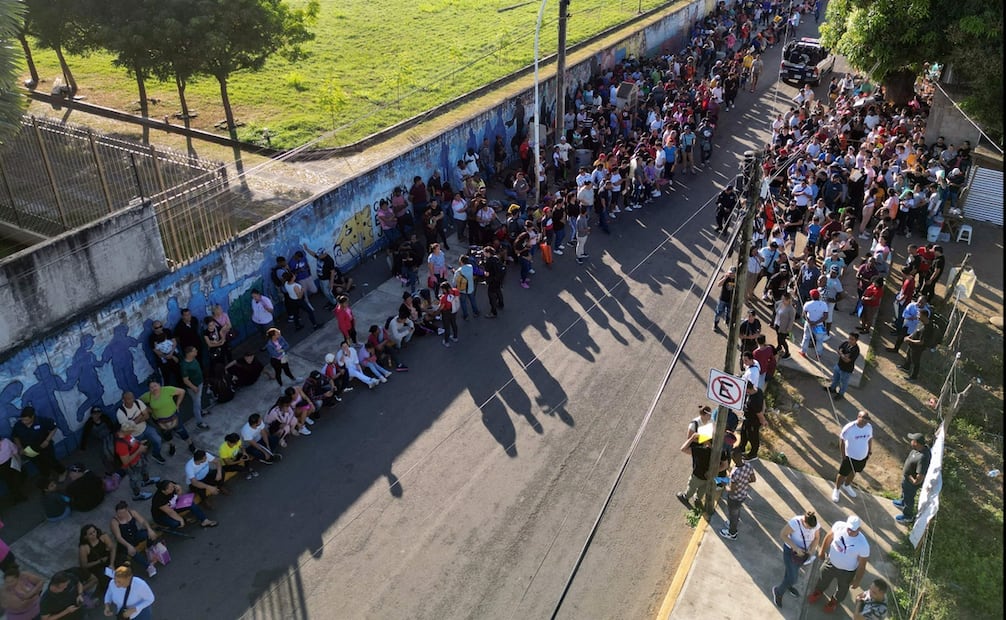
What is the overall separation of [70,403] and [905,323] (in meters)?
14.3

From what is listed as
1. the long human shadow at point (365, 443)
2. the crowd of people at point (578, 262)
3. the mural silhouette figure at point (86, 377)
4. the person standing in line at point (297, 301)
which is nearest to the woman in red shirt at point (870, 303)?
the crowd of people at point (578, 262)

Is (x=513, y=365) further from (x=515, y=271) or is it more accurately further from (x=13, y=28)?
(x=13, y=28)

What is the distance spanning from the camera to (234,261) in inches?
567

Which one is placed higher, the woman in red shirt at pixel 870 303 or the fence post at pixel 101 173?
the fence post at pixel 101 173

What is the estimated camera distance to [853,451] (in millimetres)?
11234

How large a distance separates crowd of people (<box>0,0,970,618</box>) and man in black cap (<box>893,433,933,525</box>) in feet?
0.11

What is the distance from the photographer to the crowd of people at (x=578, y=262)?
10.6m

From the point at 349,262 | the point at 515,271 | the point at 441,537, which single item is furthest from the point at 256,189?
the point at 441,537

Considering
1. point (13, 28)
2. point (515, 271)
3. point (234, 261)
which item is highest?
point (13, 28)

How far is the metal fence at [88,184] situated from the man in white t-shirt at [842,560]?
10.8m

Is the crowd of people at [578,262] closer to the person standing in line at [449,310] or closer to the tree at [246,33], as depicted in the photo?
the person standing in line at [449,310]

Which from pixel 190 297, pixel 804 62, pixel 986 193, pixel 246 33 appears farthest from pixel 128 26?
pixel 804 62

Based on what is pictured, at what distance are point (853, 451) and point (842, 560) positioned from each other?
227 cm

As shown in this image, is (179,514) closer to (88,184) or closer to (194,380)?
(194,380)
